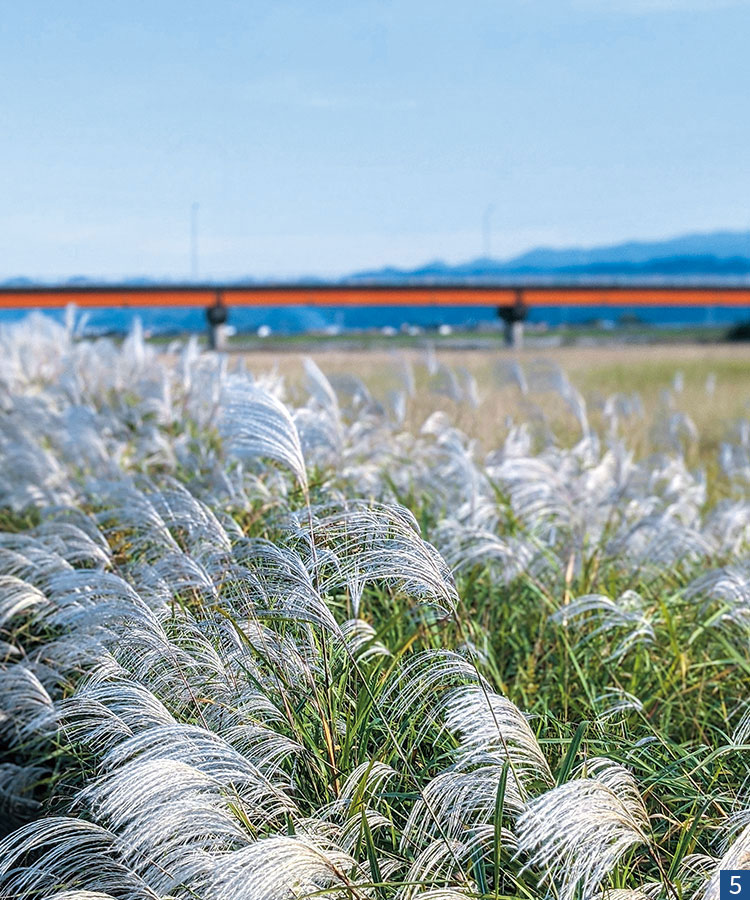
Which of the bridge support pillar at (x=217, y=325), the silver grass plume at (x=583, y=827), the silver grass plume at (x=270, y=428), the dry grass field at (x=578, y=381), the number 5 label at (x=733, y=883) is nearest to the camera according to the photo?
the silver grass plume at (x=583, y=827)

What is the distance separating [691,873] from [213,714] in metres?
1.47

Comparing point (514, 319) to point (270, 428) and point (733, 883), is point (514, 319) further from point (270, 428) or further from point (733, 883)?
point (733, 883)

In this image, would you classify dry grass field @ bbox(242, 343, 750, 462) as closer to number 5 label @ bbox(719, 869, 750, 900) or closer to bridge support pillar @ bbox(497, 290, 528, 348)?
bridge support pillar @ bbox(497, 290, 528, 348)

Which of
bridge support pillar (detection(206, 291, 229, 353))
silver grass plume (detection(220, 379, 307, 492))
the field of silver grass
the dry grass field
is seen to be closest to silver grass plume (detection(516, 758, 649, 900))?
the field of silver grass

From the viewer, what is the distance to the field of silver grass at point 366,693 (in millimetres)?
2594

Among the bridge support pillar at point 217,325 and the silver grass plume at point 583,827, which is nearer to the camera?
the silver grass plume at point 583,827

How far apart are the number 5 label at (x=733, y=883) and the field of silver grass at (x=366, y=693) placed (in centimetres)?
3

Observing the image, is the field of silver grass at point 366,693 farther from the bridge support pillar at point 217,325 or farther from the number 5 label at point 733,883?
the bridge support pillar at point 217,325

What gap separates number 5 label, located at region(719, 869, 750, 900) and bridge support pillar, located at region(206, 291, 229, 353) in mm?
29919

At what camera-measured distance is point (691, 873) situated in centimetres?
294

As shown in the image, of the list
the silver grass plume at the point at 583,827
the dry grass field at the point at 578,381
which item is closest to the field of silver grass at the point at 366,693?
the silver grass plume at the point at 583,827

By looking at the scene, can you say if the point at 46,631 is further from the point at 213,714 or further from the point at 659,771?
the point at 659,771

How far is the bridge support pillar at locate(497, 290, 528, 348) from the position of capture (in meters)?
39.4

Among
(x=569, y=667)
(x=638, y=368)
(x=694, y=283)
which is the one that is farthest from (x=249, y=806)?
(x=694, y=283)
